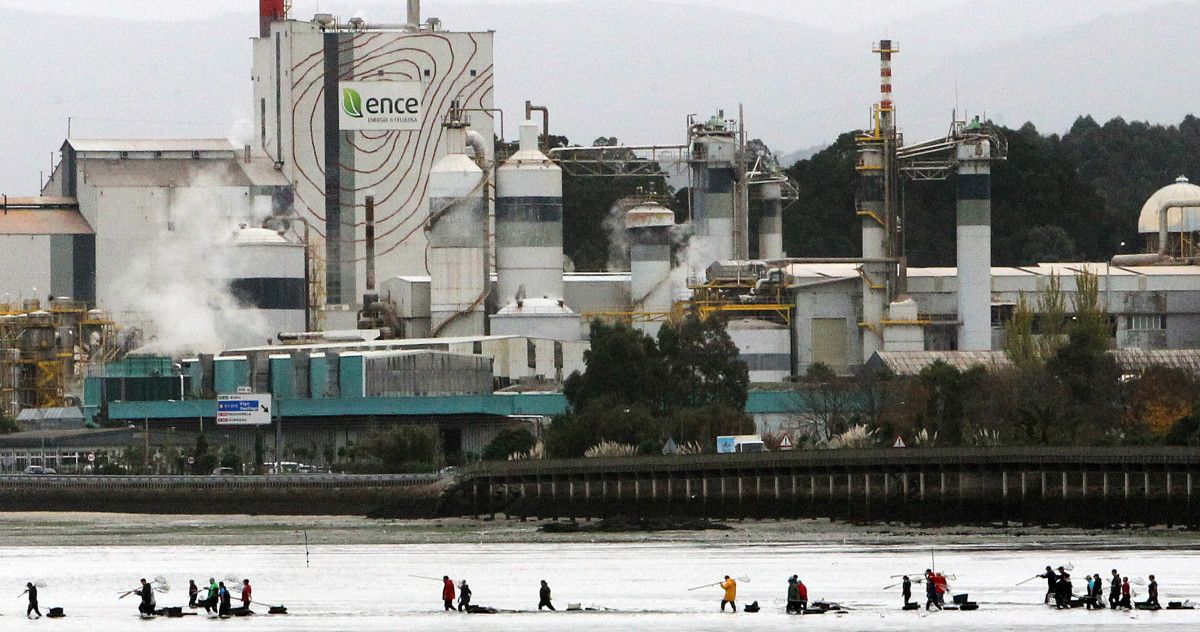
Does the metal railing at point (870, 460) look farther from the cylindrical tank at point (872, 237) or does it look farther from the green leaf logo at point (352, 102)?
the green leaf logo at point (352, 102)

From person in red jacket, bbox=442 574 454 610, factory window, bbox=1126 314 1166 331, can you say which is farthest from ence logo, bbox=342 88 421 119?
person in red jacket, bbox=442 574 454 610

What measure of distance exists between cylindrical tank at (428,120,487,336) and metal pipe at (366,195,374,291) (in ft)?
46.1

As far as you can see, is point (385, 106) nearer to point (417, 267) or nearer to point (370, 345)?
point (417, 267)

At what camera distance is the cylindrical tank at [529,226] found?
16012 cm

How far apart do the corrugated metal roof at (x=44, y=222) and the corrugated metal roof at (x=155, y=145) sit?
186 inches

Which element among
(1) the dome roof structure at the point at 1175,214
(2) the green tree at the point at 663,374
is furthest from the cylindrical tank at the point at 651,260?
(1) the dome roof structure at the point at 1175,214

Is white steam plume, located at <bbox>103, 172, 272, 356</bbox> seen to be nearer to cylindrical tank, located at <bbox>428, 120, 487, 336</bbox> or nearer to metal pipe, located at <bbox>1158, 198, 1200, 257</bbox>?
cylindrical tank, located at <bbox>428, 120, 487, 336</bbox>

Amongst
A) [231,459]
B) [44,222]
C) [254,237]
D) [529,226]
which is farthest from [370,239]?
[231,459]

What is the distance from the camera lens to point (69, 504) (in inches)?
5226

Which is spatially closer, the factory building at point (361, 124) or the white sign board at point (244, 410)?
the white sign board at point (244, 410)

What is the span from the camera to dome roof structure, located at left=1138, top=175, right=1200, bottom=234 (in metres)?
172

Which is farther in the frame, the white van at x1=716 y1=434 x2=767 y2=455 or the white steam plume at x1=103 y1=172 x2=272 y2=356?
the white steam plume at x1=103 y1=172 x2=272 y2=356

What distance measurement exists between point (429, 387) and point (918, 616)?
79.1m

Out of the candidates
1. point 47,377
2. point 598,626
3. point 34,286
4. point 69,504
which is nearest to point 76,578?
point 598,626
